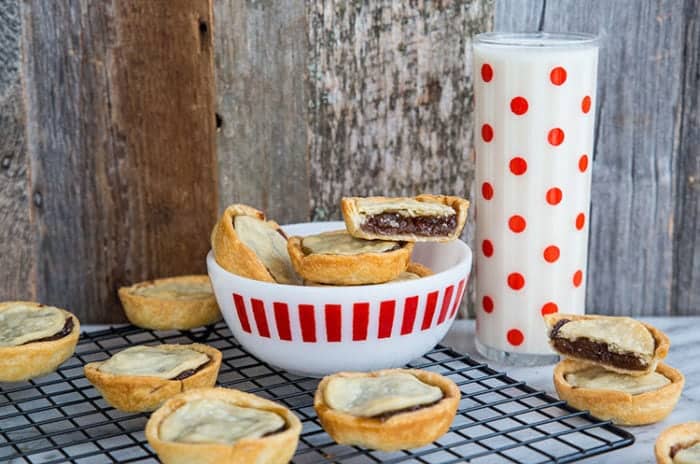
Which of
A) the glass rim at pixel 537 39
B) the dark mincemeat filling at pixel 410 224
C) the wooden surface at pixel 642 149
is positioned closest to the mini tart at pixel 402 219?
the dark mincemeat filling at pixel 410 224

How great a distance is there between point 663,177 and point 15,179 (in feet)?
3.29

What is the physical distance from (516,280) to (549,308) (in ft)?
0.20

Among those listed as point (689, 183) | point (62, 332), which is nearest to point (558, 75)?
point (689, 183)

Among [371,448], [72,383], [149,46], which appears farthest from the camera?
[149,46]

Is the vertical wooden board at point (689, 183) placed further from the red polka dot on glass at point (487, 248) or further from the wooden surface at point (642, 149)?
the red polka dot on glass at point (487, 248)

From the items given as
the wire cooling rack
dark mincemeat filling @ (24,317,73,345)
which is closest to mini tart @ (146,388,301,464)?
the wire cooling rack

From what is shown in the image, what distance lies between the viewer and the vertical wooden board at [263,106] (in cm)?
158

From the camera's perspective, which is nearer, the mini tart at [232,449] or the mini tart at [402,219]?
the mini tart at [232,449]

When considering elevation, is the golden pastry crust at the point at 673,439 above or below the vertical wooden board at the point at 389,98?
below

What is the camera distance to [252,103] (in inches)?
63.2

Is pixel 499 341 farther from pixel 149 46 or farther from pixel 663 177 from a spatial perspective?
pixel 149 46

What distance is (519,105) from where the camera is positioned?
4.50ft

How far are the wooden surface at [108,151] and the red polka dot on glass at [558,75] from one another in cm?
53

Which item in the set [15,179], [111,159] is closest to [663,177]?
[111,159]
